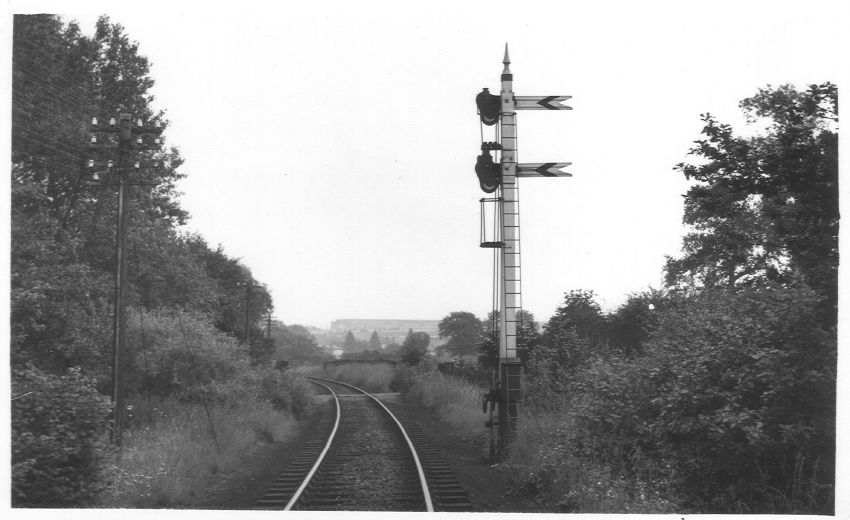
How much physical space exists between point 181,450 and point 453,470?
510cm

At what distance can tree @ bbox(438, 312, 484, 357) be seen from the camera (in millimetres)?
55312

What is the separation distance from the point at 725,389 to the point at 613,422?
73.8 inches

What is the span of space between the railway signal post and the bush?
7.17 m

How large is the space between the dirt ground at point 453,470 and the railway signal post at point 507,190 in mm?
1047

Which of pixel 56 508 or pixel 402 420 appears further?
pixel 402 420

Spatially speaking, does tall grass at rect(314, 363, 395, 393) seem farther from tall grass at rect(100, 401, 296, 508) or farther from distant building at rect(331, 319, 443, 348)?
tall grass at rect(100, 401, 296, 508)

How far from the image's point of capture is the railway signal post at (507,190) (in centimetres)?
1280

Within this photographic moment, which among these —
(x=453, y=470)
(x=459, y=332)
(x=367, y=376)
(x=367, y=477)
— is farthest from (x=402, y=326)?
(x=367, y=477)

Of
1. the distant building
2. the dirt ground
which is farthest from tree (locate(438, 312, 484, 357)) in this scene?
the dirt ground

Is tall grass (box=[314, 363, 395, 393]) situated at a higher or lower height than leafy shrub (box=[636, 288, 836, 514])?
lower

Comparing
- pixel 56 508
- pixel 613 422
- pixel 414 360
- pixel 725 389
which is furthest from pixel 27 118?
pixel 414 360

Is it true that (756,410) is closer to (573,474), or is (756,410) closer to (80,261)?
(573,474)

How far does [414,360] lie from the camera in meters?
40.5

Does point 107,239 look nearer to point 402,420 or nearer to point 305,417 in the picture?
point 305,417
